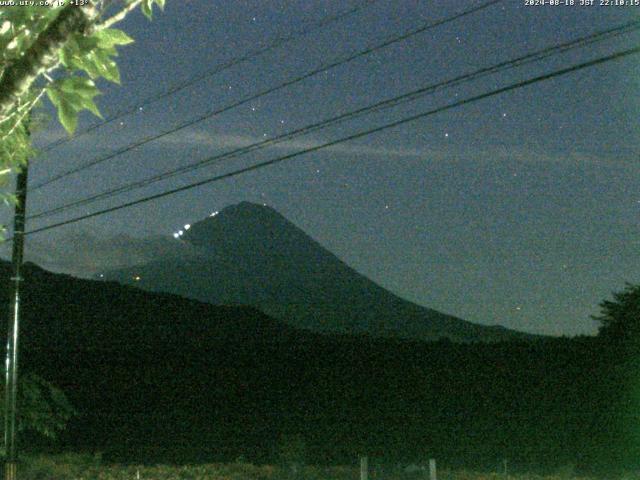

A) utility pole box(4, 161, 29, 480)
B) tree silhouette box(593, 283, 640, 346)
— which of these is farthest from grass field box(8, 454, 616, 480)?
tree silhouette box(593, 283, 640, 346)

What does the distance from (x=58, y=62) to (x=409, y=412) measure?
19.1 metres

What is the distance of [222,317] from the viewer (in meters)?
39.0

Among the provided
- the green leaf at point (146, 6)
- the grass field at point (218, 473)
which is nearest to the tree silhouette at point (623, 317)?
the grass field at point (218, 473)

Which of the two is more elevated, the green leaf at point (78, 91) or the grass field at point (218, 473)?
the green leaf at point (78, 91)

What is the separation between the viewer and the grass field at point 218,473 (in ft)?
51.5

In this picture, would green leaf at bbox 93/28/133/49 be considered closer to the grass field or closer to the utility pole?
the grass field

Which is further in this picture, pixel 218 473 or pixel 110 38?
pixel 218 473

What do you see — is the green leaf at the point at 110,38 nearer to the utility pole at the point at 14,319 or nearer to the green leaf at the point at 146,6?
the green leaf at the point at 146,6

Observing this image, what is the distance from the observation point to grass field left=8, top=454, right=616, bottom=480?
15.7m

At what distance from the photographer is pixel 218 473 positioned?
57.2 ft

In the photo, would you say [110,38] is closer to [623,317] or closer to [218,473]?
[218,473]

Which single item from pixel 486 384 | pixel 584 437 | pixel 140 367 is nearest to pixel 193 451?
pixel 140 367

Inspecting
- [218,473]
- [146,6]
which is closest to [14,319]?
[218,473]

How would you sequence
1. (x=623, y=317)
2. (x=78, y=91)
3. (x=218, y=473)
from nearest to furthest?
(x=78, y=91), (x=218, y=473), (x=623, y=317)
